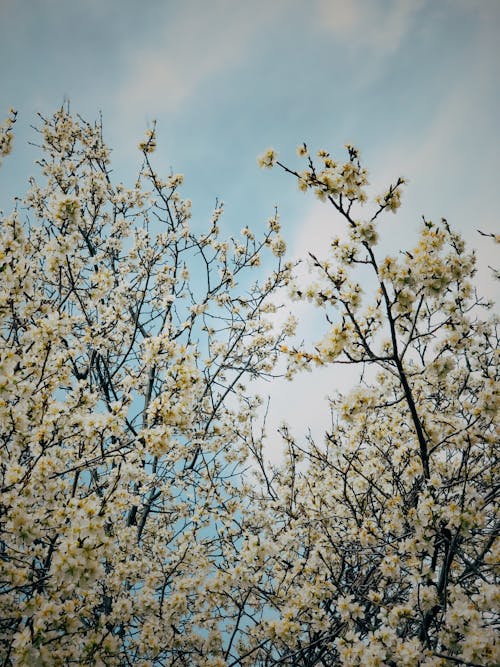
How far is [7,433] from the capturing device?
3607 mm

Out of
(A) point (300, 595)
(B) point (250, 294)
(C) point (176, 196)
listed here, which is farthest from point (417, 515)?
(C) point (176, 196)

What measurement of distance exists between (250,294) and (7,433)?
582 centimetres

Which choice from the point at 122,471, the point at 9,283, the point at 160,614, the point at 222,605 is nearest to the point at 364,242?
the point at 122,471

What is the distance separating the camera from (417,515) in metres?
3.38

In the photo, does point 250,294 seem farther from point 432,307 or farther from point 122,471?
point 122,471

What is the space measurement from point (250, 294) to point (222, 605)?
5817mm

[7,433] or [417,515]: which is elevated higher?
[7,433]

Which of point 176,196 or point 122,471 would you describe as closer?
point 122,471

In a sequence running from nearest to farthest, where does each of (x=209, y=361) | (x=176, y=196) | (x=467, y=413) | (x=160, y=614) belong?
(x=467, y=413) → (x=160, y=614) → (x=209, y=361) → (x=176, y=196)

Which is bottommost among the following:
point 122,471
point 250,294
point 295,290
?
point 122,471

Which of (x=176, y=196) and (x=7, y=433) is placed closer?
(x=7, y=433)

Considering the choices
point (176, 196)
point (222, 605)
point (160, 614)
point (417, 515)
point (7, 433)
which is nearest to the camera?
point (417, 515)

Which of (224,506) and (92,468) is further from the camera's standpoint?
(224,506)

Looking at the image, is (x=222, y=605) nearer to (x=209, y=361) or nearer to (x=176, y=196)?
(x=209, y=361)
